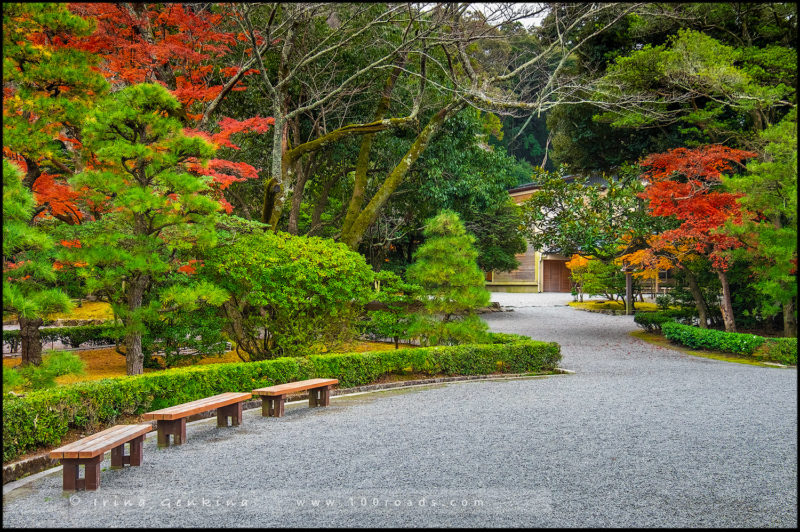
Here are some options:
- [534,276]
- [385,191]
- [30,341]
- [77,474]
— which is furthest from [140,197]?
[534,276]

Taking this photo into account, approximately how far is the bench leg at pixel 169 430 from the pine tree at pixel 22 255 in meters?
1.43

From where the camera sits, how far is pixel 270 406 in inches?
272

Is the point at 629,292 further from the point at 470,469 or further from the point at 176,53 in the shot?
the point at 470,469

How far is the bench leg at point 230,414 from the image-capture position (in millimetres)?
6258

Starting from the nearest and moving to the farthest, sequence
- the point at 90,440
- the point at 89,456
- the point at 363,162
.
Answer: the point at 89,456 → the point at 90,440 → the point at 363,162

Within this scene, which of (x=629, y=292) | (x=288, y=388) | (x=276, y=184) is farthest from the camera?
(x=629, y=292)

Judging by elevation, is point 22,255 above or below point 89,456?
above

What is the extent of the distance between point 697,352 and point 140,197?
43.2ft

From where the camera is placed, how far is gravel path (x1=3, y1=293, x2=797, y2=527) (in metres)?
3.55

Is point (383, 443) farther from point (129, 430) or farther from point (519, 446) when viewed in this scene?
point (129, 430)

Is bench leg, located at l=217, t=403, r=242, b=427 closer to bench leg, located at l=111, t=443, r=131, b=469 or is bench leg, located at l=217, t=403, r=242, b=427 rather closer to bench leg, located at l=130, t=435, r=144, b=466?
bench leg, located at l=130, t=435, r=144, b=466

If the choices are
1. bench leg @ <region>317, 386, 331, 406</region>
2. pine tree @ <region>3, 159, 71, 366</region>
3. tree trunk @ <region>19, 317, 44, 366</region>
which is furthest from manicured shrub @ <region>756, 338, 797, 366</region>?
tree trunk @ <region>19, 317, 44, 366</region>

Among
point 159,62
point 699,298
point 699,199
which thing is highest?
point 159,62

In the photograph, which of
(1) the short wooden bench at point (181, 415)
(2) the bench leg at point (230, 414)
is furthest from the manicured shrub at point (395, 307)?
(1) the short wooden bench at point (181, 415)
